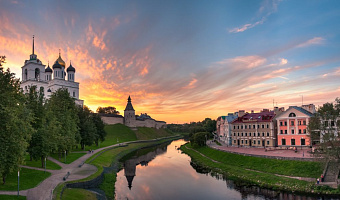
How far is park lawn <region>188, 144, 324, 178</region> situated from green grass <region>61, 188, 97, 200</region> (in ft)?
88.7

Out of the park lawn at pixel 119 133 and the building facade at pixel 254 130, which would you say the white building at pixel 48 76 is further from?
the building facade at pixel 254 130

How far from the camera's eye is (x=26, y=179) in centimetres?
2788

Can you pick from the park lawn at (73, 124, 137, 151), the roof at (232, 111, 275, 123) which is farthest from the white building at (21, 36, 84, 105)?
the roof at (232, 111, 275, 123)

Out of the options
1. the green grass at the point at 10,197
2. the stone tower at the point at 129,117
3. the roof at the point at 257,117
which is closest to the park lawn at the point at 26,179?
the green grass at the point at 10,197

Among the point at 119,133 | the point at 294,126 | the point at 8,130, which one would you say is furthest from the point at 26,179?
the point at 119,133

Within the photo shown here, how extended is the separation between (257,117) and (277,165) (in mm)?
25494

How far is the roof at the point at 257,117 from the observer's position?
5859 cm

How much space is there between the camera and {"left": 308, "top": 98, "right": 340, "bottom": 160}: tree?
100 feet

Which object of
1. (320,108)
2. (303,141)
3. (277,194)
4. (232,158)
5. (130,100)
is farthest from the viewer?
(130,100)

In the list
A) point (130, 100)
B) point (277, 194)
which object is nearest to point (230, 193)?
point (277, 194)

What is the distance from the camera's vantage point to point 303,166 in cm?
3500

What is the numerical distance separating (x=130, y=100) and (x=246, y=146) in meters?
86.4

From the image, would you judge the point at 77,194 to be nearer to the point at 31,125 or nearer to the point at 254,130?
the point at 31,125

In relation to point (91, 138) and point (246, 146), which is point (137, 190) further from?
point (246, 146)
